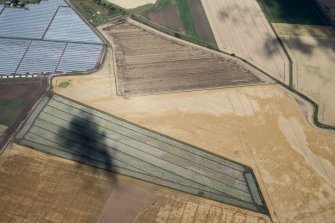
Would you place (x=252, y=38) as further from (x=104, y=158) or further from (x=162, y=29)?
(x=104, y=158)

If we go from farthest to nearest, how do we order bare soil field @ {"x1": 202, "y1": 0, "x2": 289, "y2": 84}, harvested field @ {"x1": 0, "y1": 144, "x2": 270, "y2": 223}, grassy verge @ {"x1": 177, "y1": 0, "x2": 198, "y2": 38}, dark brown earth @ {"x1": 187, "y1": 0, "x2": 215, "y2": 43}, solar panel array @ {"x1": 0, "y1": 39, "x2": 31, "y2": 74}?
grassy verge @ {"x1": 177, "y1": 0, "x2": 198, "y2": 38} < dark brown earth @ {"x1": 187, "y1": 0, "x2": 215, "y2": 43} < bare soil field @ {"x1": 202, "y1": 0, "x2": 289, "y2": 84} < solar panel array @ {"x1": 0, "y1": 39, "x2": 31, "y2": 74} < harvested field @ {"x1": 0, "y1": 144, "x2": 270, "y2": 223}

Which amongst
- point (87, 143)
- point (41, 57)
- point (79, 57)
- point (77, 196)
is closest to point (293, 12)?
point (79, 57)

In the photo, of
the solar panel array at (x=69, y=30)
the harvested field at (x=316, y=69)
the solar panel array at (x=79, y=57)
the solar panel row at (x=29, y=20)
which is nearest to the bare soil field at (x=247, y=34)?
the harvested field at (x=316, y=69)

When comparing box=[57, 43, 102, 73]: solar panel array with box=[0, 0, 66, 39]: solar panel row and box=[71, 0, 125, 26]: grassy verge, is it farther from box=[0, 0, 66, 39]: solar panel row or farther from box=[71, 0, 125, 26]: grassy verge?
box=[71, 0, 125, 26]: grassy verge

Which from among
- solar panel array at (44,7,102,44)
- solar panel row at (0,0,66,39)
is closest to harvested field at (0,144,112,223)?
solar panel array at (44,7,102,44)

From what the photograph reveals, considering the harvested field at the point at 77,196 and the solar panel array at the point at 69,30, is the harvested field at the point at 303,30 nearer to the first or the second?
the solar panel array at the point at 69,30

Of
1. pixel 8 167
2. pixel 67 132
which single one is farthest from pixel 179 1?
pixel 8 167
